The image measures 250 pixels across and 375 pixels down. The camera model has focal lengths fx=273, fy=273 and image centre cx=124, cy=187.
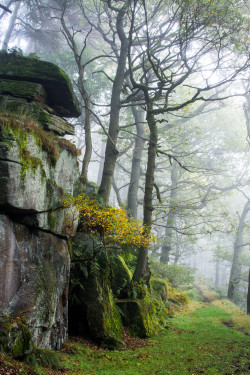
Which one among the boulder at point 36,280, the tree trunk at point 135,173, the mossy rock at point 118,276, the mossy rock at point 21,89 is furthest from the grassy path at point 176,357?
the tree trunk at point 135,173

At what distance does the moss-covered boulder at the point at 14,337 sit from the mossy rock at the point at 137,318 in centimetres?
423

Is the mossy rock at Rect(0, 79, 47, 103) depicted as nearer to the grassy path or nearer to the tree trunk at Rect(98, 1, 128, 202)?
the tree trunk at Rect(98, 1, 128, 202)

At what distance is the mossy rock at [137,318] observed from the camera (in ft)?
28.8

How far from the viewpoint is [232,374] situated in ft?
18.6

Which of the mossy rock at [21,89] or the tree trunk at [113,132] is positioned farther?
the tree trunk at [113,132]

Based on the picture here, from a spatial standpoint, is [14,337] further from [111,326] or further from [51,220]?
[111,326]

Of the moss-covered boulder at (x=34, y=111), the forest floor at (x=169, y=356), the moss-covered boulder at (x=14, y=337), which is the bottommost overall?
the forest floor at (x=169, y=356)

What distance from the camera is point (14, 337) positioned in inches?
196

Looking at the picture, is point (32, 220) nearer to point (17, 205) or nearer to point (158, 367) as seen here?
point (17, 205)

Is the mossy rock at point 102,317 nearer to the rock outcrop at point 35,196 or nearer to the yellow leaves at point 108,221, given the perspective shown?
the rock outcrop at point 35,196

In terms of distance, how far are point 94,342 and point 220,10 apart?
12.3 m

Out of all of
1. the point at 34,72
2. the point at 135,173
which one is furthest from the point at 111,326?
the point at 135,173

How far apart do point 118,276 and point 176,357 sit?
3.60 m

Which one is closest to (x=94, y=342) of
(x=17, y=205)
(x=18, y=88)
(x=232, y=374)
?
(x=232, y=374)
